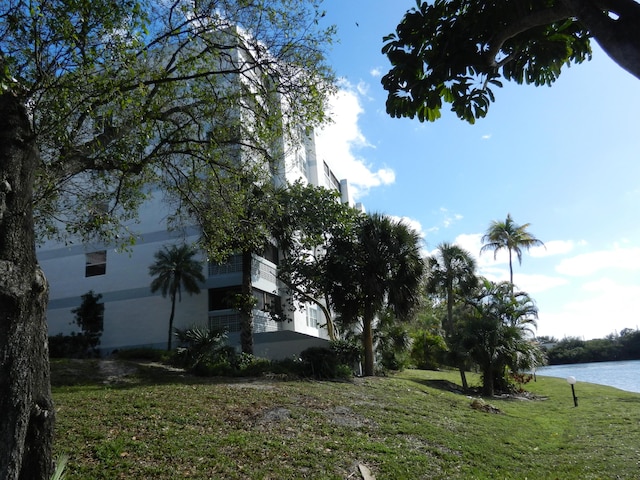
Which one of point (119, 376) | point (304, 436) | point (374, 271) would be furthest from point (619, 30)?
point (374, 271)

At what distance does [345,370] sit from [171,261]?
1490cm

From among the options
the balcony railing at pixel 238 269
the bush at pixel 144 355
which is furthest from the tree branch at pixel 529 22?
the balcony railing at pixel 238 269

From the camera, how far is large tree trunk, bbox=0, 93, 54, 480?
4395 millimetres

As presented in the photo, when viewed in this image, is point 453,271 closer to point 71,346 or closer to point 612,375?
point 612,375

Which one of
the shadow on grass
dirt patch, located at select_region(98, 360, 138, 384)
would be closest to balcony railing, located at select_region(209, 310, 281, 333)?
the shadow on grass

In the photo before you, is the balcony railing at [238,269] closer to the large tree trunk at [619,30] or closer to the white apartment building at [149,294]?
the white apartment building at [149,294]

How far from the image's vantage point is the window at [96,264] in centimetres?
3231

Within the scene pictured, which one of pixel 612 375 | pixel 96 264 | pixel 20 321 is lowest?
pixel 612 375

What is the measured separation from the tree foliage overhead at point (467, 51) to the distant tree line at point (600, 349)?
64.2 metres

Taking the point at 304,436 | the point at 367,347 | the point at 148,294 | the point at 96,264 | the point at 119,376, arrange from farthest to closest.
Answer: the point at 96,264 < the point at 148,294 < the point at 367,347 < the point at 119,376 < the point at 304,436

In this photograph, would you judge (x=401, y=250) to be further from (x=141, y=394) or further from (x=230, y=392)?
(x=141, y=394)

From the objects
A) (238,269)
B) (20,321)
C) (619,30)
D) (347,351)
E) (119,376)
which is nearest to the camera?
(619,30)

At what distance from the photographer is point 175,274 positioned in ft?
94.5

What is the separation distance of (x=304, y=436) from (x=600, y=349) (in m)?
69.5
